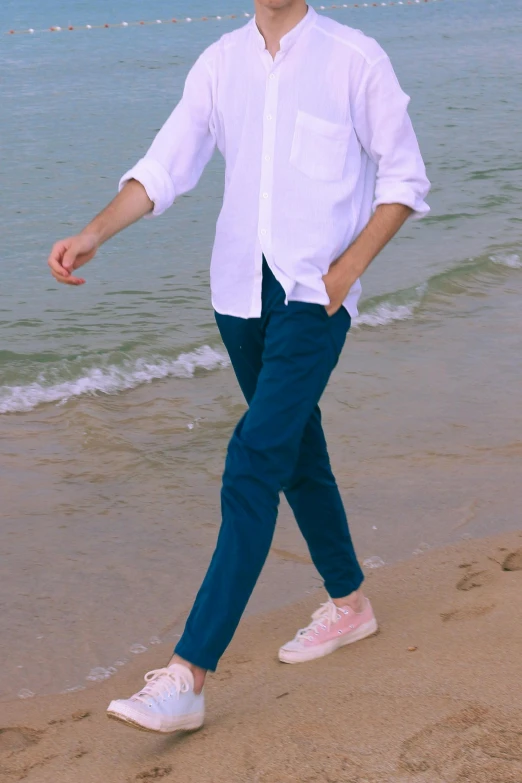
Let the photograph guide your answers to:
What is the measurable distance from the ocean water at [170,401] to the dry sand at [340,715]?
36 centimetres

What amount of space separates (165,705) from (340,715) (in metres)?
0.41

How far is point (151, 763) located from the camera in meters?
2.49

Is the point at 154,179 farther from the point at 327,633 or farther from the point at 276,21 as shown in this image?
the point at 327,633

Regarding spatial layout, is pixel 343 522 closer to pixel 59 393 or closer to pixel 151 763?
pixel 151 763

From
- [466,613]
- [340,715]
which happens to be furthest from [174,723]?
[466,613]

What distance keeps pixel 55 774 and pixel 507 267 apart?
21.7 feet

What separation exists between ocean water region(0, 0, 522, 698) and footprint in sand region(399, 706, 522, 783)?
4.19 ft

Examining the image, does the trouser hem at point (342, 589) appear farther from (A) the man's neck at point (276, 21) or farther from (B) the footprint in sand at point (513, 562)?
(A) the man's neck at point (276, 21)

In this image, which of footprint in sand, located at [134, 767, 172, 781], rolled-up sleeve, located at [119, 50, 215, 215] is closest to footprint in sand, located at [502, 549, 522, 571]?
footprint in sand, located at [134, 767, 172, 781]

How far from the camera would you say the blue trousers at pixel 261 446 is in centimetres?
250

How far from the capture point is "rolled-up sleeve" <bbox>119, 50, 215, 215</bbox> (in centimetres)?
269

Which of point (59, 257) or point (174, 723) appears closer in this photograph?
point (174, 723)

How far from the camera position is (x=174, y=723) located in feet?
8.16

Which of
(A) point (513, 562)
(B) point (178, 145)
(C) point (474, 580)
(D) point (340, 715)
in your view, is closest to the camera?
(D) point (340, 715)
